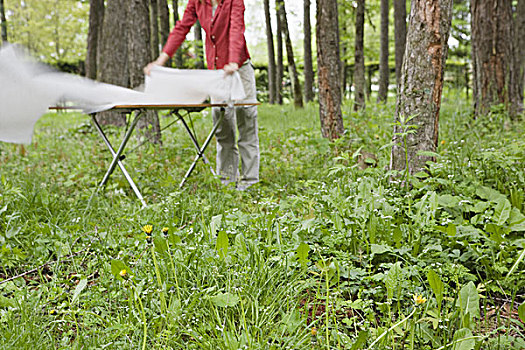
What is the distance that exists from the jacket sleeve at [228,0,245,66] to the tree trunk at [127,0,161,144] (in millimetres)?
2685

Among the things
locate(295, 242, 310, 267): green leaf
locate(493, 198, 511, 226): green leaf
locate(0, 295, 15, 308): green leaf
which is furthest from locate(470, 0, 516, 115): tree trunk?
locate(0, 295, 15, 308): green leaf

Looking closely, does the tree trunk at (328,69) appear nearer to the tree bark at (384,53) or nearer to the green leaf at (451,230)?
the green leaf at (451,230)

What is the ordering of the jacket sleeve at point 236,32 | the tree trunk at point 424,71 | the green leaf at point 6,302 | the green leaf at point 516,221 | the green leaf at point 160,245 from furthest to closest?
the jacket sleeve at point 236,32
the tree trunk at point 424,71
the green leaf at point 516,221
the green leaf at point 160,245
the green leaf at point 6,302

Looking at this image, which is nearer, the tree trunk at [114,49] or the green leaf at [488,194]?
the green leaf at [488,194]

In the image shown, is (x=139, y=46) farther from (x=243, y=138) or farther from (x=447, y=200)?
(x=447, y=200)

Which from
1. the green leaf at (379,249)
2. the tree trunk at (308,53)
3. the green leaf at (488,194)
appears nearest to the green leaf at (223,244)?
the green leaf at (379,249)

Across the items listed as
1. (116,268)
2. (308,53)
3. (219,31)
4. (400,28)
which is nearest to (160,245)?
(116,268)

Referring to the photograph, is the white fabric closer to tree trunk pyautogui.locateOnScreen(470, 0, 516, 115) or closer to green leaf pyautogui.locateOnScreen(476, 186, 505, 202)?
green leaf pyautogui.locateOnScreen(476, 186, 505, 202)

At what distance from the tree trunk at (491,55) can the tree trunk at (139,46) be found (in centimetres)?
502

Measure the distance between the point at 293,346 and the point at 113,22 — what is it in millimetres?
9398

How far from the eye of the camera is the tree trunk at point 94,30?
11.9 m

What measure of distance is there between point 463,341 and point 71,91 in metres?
2.80

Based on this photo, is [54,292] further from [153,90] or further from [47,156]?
[47,156]

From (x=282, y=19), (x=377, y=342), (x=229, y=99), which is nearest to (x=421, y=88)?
(x=229, y=99)
